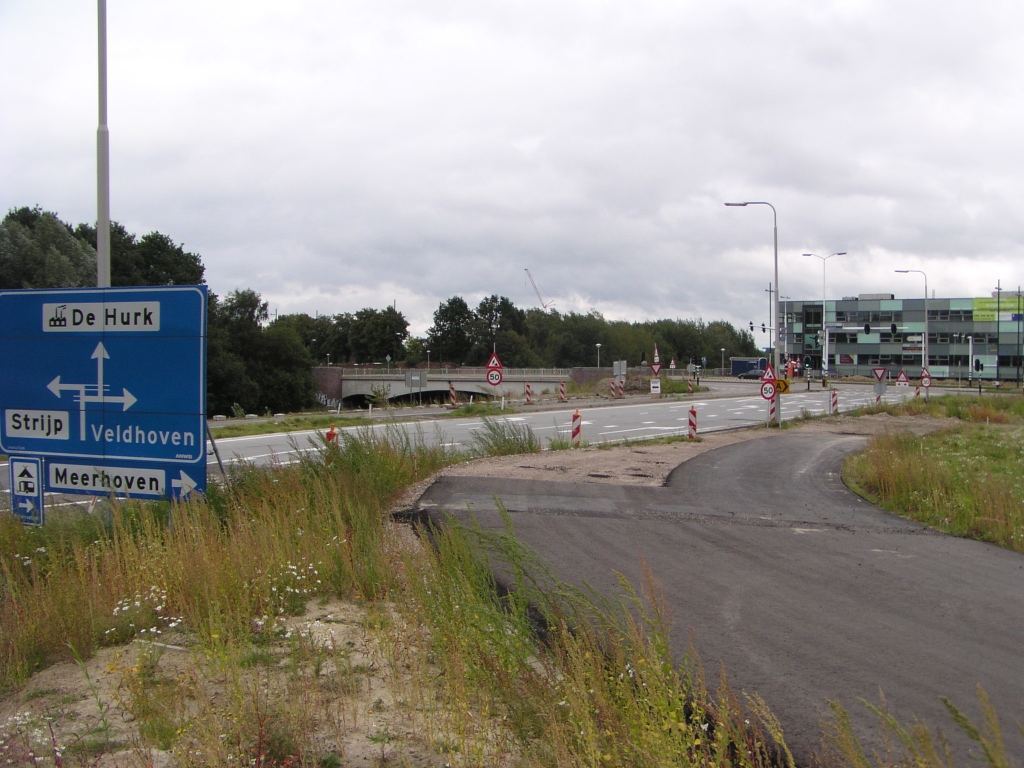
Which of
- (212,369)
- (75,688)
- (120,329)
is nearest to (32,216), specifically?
(212,369)

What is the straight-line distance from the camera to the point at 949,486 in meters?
12.6

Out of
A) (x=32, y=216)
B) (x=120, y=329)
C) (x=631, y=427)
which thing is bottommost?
(x=631, y=427)

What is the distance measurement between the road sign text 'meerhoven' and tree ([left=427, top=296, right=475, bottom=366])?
123781mm

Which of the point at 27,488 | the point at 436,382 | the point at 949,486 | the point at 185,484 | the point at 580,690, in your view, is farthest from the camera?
the point at 436,382

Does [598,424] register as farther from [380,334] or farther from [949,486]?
[380,334]

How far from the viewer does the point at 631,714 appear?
153 inches

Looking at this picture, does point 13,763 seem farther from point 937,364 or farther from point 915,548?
point 937,364

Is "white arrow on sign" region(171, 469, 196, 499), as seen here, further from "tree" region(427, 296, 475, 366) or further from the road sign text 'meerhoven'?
"tree" region(427, 296, 475, 366)

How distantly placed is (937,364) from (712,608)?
118234mm

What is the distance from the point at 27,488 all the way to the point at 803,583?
23.4 ft

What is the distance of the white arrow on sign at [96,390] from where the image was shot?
7411 millimetres

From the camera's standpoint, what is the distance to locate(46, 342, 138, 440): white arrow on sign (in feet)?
24.3

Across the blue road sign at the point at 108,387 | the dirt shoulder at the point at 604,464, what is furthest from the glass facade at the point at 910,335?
the blue road sign at the point at 108,387

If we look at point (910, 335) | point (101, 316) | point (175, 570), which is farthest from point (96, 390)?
point (910, 335)
